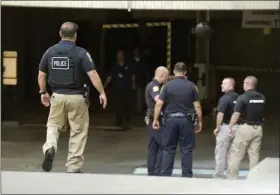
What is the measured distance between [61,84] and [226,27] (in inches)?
540

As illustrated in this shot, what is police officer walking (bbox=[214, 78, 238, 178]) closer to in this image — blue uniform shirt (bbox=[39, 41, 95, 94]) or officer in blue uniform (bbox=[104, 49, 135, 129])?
blue uniform shirt (bbox=[39, 41, 95, 94])

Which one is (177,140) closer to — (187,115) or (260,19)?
(187,115)

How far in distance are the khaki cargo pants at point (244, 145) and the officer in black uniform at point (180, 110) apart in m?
0.61

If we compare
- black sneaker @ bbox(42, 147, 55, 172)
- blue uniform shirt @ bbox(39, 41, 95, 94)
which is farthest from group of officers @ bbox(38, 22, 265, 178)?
black sneaker @ bbox(42, 147, 55, 172)

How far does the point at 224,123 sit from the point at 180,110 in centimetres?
79

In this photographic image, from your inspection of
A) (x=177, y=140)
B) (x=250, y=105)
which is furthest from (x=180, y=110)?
(x=250, y=105)

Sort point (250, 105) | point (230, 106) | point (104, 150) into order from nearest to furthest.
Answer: point (250, 105)
point (230, 106)
point (104, 150)

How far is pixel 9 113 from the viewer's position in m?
16.1

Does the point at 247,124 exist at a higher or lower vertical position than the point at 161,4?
lower

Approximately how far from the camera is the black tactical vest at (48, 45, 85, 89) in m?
5.66

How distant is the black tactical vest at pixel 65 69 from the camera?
18.6ft

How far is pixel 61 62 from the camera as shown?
5680 mm

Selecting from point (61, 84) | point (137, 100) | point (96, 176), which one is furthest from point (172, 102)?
point (137, 100)

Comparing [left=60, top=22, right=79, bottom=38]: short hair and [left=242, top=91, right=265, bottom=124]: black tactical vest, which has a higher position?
[left=60, top=22, right=79, bottom=38]: short hair
